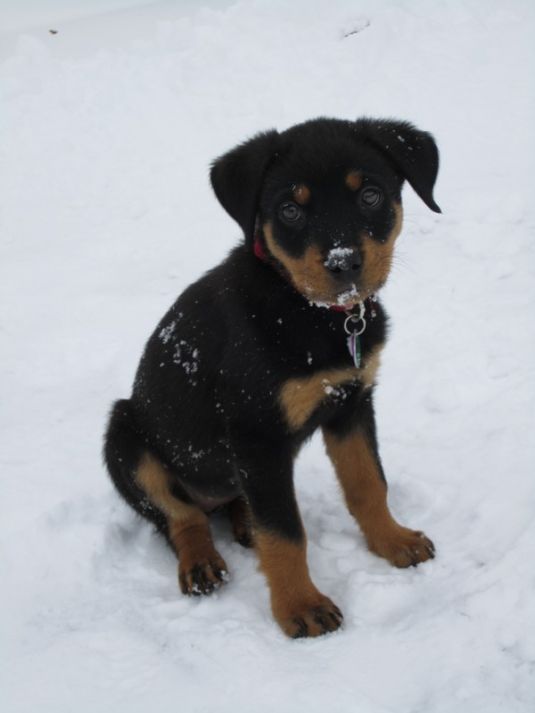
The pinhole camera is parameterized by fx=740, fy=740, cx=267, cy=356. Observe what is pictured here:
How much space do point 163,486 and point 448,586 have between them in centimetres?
144

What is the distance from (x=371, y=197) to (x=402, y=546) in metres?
1.58

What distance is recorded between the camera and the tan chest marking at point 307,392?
294 centimetres

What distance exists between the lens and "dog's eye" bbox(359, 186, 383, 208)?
288 cm

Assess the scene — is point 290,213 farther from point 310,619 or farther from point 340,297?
point 310,619

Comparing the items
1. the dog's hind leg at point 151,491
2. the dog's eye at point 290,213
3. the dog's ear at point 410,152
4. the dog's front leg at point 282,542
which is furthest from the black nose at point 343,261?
the dog's hind leg at point 151,491

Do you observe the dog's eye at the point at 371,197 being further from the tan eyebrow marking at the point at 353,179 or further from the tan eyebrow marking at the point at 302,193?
the tan eyebrow marking at the point at 302,193

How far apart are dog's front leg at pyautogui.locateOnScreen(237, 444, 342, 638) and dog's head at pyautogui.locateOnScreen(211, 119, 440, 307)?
2.35 feet

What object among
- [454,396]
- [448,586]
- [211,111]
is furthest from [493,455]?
[211,111]

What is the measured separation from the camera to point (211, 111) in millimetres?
9367

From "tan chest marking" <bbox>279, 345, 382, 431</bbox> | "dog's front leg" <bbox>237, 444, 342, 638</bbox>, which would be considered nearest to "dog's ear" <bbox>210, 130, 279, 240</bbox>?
"tan chest marking" <bbox>279, 345, 382, 431</bbox>

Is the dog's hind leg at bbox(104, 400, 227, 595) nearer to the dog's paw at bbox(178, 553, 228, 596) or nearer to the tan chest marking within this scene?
the dog's paw at bbox(178, 553, 228, 596)

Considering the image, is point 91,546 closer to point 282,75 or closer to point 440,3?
point 282,75

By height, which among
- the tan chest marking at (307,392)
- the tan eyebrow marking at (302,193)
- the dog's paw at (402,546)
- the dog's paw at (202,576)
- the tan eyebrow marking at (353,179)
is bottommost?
the dog's paw at (202,576)

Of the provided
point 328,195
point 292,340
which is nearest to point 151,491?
point 292,340
